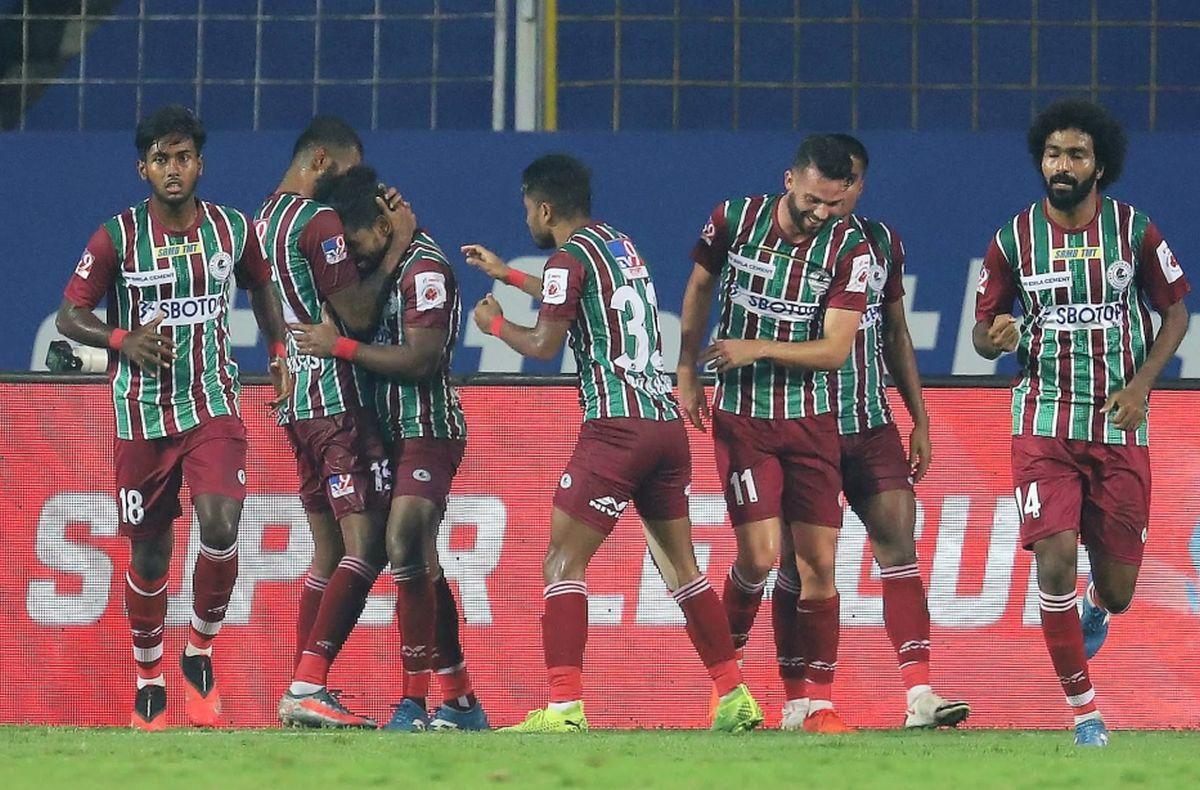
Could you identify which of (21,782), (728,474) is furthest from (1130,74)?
(21,782)

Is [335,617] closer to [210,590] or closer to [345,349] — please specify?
[210,590]

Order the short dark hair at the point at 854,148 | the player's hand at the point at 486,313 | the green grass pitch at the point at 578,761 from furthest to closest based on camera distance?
1. the short dark hair at the point at 854,148
2. the player's hand at the point at 486,313
3. the green grass pitch at the point at 578,761

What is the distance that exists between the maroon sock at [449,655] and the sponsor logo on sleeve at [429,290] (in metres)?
0.84

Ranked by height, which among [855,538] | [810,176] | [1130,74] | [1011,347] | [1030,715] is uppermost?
[1130,74]

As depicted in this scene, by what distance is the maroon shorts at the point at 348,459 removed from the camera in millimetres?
7391

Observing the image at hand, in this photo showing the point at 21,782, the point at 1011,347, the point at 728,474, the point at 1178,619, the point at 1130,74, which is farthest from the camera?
the point at 1130,74

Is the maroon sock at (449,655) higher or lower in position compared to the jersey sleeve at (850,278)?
lower

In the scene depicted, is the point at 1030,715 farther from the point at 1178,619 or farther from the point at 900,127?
the point at 900,127

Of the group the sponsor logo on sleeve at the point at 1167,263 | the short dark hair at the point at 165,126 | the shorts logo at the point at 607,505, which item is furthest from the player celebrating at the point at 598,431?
the sponsor logo on sleeve at the point at 1167,263

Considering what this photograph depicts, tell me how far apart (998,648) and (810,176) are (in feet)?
5.71

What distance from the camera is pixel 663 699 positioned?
7797 millimetres

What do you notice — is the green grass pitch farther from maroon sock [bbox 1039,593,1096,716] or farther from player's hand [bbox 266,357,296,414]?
player's hand [bbox 266,357,296,414]

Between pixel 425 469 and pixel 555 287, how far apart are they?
29.2 inches

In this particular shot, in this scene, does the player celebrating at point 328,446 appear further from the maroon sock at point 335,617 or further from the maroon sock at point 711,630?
the maroon sock at point 711,630
